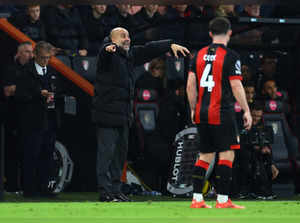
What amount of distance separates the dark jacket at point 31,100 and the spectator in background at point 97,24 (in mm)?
2952

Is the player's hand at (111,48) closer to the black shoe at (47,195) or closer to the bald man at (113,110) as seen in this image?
the bald man at (113,110)

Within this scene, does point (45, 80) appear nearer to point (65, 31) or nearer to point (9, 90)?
point (9, 90)

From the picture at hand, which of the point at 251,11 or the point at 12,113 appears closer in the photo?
the point at 12,113

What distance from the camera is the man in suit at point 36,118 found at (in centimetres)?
1245

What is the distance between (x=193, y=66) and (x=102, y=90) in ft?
6.59

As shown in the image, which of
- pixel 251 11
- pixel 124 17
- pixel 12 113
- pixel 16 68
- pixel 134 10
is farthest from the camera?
pixel 134 10

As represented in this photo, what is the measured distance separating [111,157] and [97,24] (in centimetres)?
458

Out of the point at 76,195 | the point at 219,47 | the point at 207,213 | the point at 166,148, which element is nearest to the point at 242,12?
the point at 166,148

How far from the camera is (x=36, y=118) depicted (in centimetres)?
1252

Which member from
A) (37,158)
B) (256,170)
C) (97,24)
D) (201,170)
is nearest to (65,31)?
(97,24)

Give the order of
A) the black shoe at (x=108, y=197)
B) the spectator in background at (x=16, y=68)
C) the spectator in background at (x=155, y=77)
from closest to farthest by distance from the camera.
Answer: the black shoe at (x=108, y=197)
the spectator in background at (x=16, y=68)
the spectator in background at (x=155, y=77)

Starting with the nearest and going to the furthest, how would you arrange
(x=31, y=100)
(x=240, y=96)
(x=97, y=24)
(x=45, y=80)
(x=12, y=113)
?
(x=240, y=96) < (x=31, y=100) < (x=45, y=80) < (x=12, y=113) < (x=97, y=24)

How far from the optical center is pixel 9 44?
13.8m

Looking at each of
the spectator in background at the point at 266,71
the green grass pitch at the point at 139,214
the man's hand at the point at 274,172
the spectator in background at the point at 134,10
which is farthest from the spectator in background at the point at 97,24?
the green grass pitch at the point at 139,214
